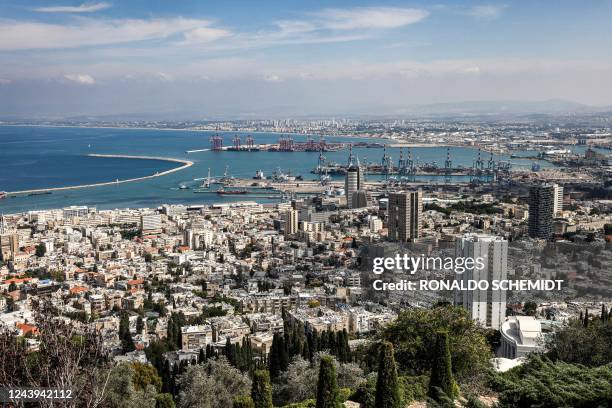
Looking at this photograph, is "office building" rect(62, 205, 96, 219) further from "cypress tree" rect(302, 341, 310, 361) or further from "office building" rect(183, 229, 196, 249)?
"cypress tree" rect(302, 341, 310, 361)

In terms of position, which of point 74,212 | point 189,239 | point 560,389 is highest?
point 560,389

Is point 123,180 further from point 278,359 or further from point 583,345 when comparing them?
point 583,345

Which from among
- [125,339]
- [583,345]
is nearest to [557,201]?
[125,339]

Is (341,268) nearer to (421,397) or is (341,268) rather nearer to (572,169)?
(421,397)

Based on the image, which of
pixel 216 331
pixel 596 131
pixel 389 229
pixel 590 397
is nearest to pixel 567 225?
pixel 389 229

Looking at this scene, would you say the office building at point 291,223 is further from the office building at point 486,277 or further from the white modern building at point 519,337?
the white modern building at point 519,337

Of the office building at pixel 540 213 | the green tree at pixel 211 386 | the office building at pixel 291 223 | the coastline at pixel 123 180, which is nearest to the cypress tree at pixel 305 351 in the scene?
the green tree at pixel 211 386
